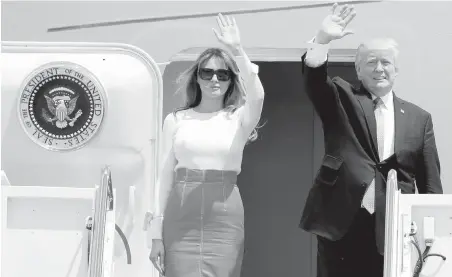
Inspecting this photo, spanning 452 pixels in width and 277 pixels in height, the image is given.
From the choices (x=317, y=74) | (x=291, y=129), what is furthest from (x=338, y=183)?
(x=291, y=129)

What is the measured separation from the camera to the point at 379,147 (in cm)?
383

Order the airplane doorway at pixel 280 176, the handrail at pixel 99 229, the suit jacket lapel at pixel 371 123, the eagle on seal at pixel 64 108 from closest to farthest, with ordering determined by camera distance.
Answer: the handrail at pixel 99 229 < the suit jacket lapel at pixel 371 123 < the eagle on seal at pixel 64 108 < the airplane doorway at pixel 280 176

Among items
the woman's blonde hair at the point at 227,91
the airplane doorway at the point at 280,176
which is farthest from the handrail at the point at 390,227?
the airplane doorway at the point at 280,176

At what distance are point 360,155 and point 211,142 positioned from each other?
2.08 feet

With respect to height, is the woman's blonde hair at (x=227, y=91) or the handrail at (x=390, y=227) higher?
the woman's blonde hair at (x=227, y=91)

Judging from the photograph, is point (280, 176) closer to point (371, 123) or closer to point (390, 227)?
point (371, 123)

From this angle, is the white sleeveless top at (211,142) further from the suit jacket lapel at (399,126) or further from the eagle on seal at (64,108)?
the eagle on seal at (64,108)

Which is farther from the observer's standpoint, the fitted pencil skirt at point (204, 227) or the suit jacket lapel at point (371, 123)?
the suit jacket lapel at point (371, 123)

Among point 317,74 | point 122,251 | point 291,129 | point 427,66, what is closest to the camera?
point 317,74

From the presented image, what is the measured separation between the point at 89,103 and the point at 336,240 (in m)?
1.37

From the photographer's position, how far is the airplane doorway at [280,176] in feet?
20.3

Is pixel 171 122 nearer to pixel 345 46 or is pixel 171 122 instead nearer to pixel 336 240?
pixel 336 240

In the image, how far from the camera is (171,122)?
12.6ft

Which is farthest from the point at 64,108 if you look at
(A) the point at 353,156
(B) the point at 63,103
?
(A) the point at 353,156
